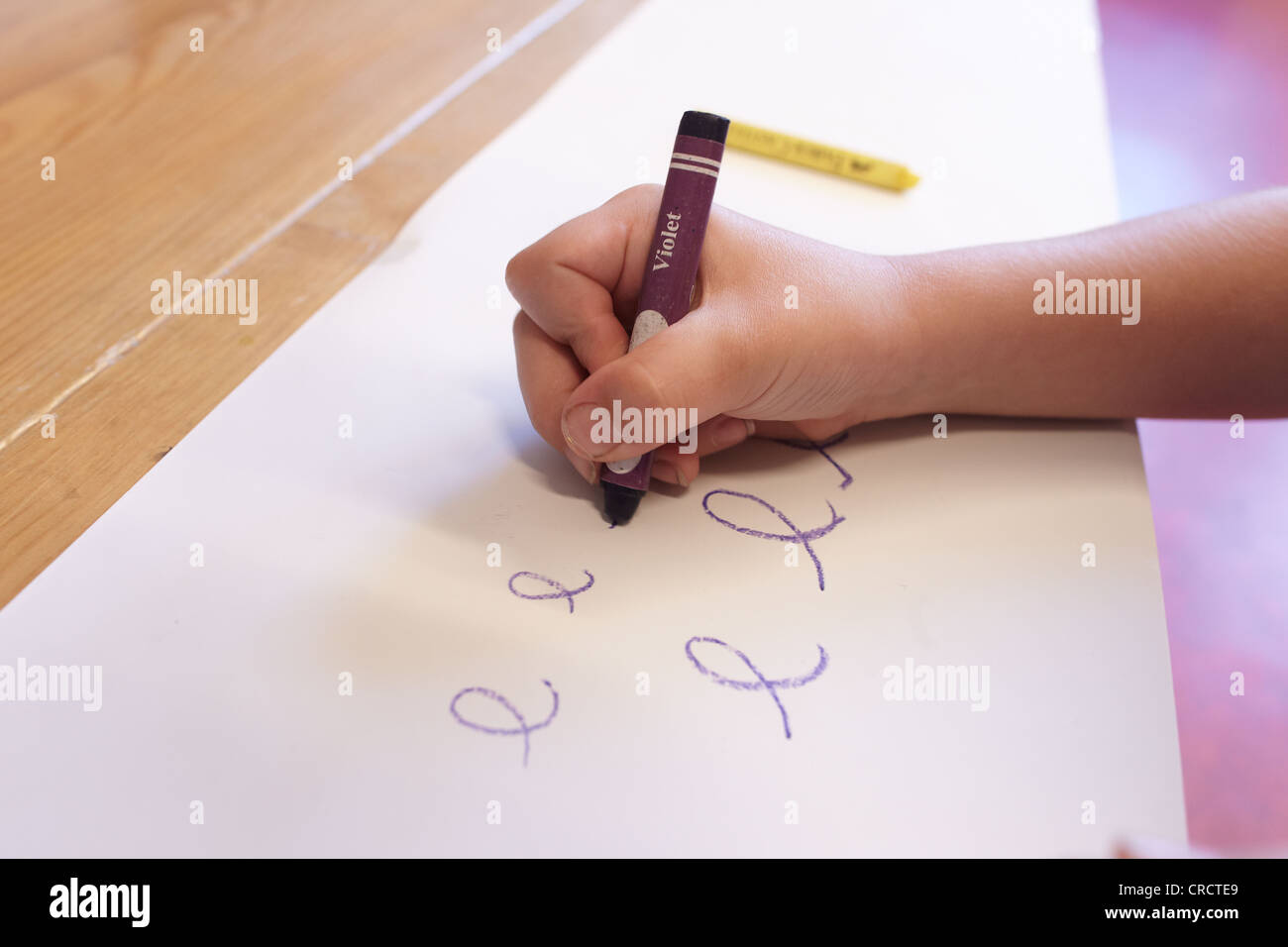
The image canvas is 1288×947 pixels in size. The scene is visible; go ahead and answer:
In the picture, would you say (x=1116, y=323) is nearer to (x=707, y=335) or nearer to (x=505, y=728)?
(x=707, y=335)

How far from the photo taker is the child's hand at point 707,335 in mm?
427

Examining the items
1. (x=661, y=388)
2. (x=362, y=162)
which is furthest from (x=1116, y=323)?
(x=362, y=162)

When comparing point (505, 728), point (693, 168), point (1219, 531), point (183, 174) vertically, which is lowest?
point (505, 728)

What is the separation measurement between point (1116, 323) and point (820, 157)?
0.98 feet

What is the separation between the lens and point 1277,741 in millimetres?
762

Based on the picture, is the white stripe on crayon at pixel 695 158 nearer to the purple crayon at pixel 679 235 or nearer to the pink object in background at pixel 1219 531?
the purple crayon at pixel 679 235

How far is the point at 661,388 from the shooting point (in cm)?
41

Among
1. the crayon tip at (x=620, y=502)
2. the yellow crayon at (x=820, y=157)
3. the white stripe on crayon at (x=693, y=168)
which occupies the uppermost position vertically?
the yellow crayon at (x=820, y=157)

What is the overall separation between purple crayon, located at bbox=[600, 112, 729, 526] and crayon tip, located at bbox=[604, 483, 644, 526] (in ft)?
0.04

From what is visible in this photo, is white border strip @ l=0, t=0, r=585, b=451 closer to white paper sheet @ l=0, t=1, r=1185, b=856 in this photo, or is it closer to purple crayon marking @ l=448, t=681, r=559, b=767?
white paper sheet @ l=0, t=1, r=1185, b=856

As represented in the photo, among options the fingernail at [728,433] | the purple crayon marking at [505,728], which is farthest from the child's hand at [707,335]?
the purple crayon marking at [505,728]

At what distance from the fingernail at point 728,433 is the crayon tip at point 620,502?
0.05m
